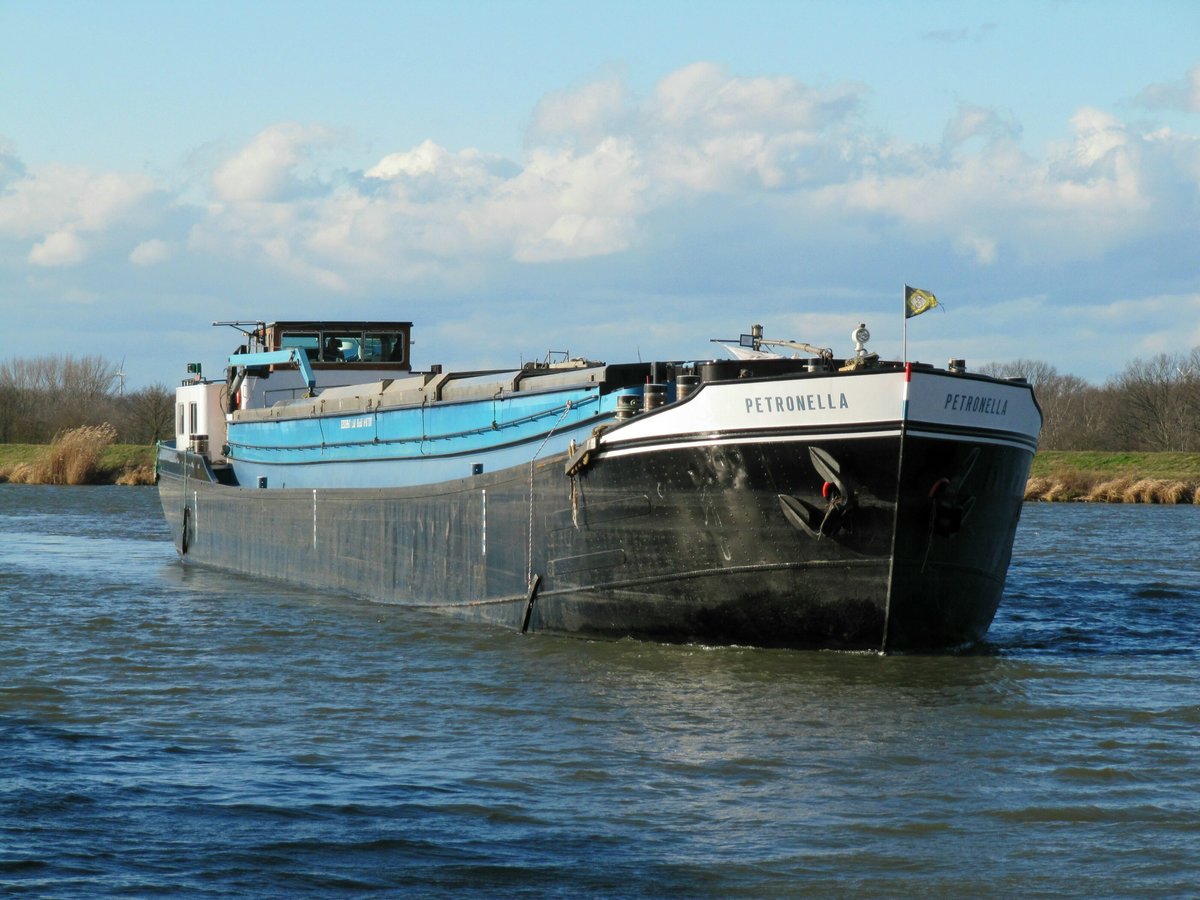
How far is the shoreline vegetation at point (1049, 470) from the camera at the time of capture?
46.1m

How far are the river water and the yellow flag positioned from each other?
2.93 meters

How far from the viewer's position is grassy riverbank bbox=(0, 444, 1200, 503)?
45969 mm

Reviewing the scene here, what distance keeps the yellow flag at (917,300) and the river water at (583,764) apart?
2.93 meters

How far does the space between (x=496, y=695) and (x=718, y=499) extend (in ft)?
8.10

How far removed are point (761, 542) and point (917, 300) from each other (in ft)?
7.93

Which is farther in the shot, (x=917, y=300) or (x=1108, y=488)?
(x=1108, y=488)

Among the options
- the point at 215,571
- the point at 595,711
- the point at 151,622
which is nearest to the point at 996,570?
the point at 595,711

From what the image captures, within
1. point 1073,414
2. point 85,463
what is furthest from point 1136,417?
point 85,463

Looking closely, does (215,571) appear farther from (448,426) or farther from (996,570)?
(996,570)

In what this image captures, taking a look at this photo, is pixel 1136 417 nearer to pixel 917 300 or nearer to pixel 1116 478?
pixel 1116 478

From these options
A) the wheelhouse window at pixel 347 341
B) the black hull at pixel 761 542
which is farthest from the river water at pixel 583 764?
the wheelhouse window at pixel 347 341

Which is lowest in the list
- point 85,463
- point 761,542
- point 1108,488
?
point 761,542

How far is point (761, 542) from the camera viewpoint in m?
11.6

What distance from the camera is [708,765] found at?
334 inches
